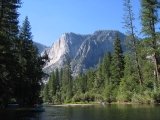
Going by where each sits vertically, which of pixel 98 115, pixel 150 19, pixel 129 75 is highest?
pixel 150 19

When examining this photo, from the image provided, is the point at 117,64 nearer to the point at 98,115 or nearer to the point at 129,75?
the point at 129,75

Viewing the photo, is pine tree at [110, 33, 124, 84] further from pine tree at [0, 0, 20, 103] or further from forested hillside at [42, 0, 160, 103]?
pine tree at [0, 0, 20, 103]

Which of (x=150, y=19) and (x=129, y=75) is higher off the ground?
(x=150, y=19)

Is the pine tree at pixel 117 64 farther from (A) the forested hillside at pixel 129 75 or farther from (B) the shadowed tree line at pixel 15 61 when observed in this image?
(B) the shadowed tree line at pixel 15 61

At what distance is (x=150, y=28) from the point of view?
32594 millimetres

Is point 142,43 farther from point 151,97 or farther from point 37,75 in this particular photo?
point 37,75

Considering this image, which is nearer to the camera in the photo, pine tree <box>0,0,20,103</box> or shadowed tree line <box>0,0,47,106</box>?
pine tree <box>0,0,20,103</box>

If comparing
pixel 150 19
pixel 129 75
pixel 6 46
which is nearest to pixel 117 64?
pixel 129 75

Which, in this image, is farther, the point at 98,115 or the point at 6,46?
the point at 6,46

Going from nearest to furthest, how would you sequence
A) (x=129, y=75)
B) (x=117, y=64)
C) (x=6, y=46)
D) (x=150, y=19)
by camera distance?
(x=6, y=46) → (x=150, y=19) → (x=129, y=75) → (x=117, y=64)

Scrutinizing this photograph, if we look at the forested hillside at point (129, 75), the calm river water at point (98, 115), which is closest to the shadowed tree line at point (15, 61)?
the calm river water at point (98, 115)

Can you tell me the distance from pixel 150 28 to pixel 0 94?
81.6 feet

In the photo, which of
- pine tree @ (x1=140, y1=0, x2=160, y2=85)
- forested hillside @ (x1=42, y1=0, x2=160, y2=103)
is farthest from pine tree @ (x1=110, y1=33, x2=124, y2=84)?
pine tree @ (x1=140, y1=0, x2=160, y2=85)

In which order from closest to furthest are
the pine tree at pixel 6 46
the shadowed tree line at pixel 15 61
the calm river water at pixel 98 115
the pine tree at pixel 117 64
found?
the calm river water at pixel 98 115
the pine tree at pixel 6 46
the shadowed tree line at pixel 15 61
the pine tree at pixel 117 64
